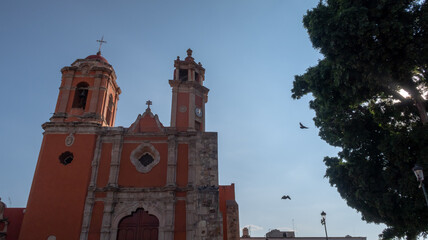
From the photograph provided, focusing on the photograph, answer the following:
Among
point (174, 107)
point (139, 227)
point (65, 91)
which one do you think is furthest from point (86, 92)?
point (139, 227)

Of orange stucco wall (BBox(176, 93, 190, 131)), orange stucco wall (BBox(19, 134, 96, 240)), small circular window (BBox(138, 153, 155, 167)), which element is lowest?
orange stucco wall (BBox(19, 134, 96, 240))

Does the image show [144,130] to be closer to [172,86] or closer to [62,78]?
[172,86]

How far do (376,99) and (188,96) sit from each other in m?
10.6

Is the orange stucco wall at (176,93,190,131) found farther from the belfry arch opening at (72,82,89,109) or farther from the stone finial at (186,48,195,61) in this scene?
the belfry arch opening at (72,82,89,109)

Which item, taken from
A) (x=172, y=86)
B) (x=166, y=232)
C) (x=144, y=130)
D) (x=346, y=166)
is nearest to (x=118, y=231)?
(x=166, y=232)

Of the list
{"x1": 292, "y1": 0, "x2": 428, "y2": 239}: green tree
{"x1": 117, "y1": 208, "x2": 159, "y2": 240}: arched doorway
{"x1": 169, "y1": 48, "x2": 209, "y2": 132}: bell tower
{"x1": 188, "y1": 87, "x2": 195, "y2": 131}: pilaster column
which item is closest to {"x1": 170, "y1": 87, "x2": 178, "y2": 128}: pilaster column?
{"x1": 169, "y1": 48, "x2": 209, "y2": 132}: bell tower

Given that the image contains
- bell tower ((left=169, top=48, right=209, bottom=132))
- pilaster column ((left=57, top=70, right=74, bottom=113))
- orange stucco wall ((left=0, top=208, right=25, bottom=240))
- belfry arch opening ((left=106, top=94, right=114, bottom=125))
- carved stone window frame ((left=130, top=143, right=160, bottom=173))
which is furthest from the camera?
belfry arch opening ((left=106, top=94, right=114, bottom=125))

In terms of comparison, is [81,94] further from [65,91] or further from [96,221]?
[96,221]

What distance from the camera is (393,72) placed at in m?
11.5

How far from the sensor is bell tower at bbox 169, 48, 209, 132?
19.0 m

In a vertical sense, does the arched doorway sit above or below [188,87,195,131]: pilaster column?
below

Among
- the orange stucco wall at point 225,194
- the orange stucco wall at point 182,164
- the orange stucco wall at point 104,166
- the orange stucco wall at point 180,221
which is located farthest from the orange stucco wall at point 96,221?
the orange stucco wall at point 225,194

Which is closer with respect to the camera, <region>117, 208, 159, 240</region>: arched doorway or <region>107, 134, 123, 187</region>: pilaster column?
<region>117, 208, 159, 240</region>: arched doorway

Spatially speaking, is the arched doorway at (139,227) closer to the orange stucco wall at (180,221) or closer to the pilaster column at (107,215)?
the pilaster column at (107,215)
